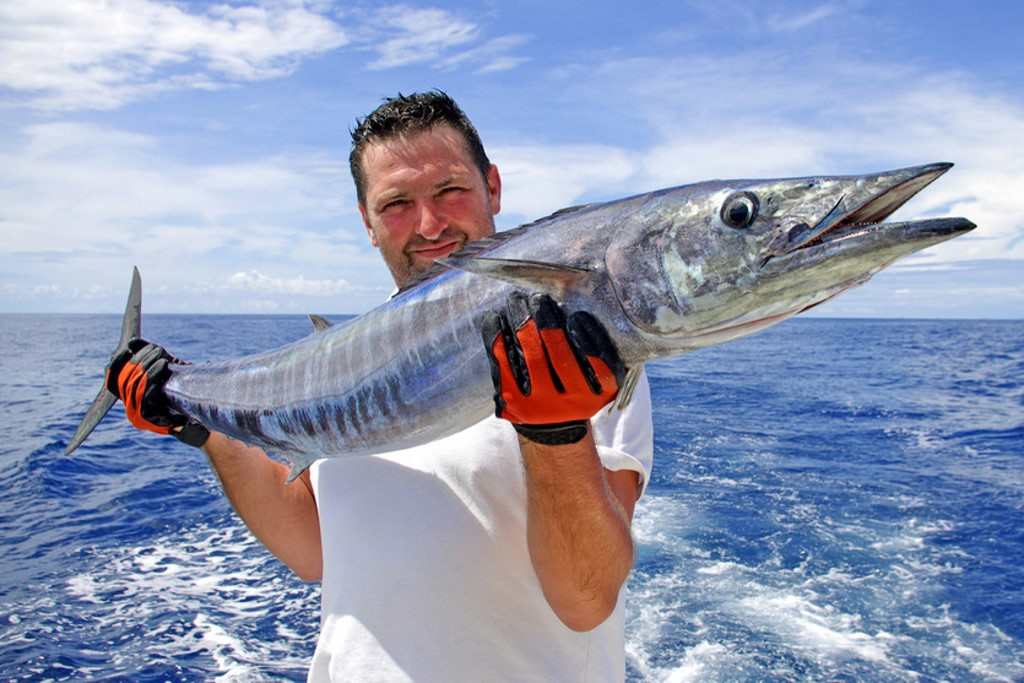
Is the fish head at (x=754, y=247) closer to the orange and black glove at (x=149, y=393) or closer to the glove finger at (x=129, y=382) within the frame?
the orange and black glove at (x=149, y=393)

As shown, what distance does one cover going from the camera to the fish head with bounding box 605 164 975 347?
145 cm

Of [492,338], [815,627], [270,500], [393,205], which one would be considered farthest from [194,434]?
[815,627]

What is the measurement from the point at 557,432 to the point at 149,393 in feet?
6.84

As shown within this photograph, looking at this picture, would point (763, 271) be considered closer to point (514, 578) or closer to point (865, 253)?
point (865, 253)

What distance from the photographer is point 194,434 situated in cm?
299

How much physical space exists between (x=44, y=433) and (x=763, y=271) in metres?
15.6

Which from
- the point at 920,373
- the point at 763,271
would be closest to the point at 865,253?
the point at 763,271

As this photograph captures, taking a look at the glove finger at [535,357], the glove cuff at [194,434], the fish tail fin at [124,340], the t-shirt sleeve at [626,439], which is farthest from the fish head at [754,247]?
the fish tail fin at [124,340]

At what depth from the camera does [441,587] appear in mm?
2156

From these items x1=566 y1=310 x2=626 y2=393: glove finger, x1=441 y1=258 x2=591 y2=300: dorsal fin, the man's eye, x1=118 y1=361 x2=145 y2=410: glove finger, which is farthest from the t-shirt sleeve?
x1=118 y1=361 x2=145 y2=410: glove finger

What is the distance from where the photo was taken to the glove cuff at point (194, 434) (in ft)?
9.78

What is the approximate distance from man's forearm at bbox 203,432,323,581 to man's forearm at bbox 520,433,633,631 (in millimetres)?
1217

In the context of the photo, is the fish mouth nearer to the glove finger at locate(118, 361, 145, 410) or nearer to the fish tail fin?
the glove finger at locate(118, 361, 145, 410)

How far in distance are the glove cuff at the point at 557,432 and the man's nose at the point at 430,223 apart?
3.31ft
